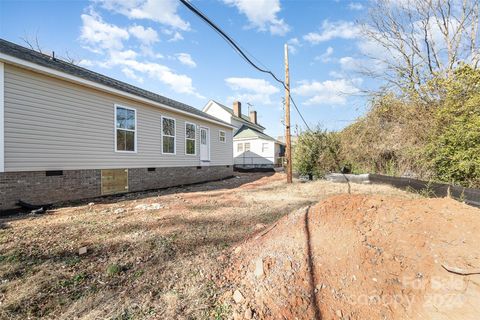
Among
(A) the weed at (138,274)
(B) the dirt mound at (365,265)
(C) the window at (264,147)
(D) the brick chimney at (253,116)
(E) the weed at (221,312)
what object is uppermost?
(D) the brick chimney at (253,116)

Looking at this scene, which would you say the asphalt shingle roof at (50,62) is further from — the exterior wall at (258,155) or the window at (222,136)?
the exterior wall at (258,155)

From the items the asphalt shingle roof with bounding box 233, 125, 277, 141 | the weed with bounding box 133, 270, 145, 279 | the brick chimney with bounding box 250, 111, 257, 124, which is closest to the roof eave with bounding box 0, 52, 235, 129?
the weed with bounding box 133, 270, 145, 279

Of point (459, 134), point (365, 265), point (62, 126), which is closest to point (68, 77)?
point (62, 126)

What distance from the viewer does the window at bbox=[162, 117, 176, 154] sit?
1052 centimetres

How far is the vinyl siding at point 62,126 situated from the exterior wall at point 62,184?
0.21 meters

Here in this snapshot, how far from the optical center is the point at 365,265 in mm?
2516

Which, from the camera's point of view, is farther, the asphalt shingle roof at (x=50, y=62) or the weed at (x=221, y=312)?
the asphalt shingle roof at (x=50, y=62)

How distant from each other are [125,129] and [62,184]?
2.86 m

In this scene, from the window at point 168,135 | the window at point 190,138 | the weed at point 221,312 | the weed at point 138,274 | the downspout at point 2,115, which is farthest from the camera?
the window at point 190,138

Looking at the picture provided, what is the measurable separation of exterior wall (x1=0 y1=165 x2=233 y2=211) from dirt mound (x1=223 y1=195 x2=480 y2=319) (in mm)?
5793

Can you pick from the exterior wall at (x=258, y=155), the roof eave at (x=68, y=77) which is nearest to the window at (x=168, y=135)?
the roof eave at (x=68, y=77)

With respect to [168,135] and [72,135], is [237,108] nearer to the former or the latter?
[168,135]

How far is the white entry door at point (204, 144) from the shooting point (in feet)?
43.7

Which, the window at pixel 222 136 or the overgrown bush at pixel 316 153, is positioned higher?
the window at pixel 222 136
